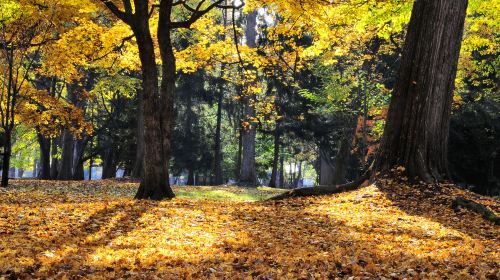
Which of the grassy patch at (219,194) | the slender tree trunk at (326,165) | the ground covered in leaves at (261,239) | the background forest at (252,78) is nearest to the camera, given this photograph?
the ground covered in leaves at (261,239)

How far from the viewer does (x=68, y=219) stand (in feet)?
23.4

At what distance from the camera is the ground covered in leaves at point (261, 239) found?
4.64 metres

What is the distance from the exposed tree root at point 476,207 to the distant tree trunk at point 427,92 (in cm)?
109

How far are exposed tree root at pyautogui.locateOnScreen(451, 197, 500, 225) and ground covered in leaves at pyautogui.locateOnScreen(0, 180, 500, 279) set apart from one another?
0.15m

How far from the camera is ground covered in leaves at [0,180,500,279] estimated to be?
464 centimetres

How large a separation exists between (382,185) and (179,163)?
93.1 ft

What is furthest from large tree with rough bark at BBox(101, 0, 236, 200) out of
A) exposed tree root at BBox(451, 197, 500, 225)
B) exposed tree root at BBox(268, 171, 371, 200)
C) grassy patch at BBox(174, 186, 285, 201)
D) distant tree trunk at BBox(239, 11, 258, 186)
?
A: distant tree trunk at BBox(239, 11, 258, 186)

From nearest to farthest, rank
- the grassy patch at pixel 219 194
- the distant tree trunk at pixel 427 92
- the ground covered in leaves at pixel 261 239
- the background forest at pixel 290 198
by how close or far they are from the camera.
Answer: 1. the ground covered in leaves at pixel 261 239
2. the background forest at pixel 290 198
3. the distant tree trunk at pixel 427 92
4. the grassy patch at pixel 219 194

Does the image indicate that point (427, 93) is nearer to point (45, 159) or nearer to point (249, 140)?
point (249, 140)

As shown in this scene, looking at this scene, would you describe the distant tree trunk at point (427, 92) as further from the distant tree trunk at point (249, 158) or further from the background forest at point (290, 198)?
the distant tree trunk at point (249, 158)

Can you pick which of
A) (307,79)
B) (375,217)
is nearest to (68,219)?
(375,217)

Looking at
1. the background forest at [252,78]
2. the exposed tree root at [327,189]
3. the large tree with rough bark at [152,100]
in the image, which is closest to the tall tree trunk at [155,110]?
the large tree with rough bark at [152,100]

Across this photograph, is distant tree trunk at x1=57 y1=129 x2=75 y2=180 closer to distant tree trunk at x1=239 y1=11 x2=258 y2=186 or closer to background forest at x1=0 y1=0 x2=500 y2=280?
background forest at x1=0 y1=0 x2=500 y2=280

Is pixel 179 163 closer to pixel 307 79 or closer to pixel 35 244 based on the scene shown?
pixel 307 79
